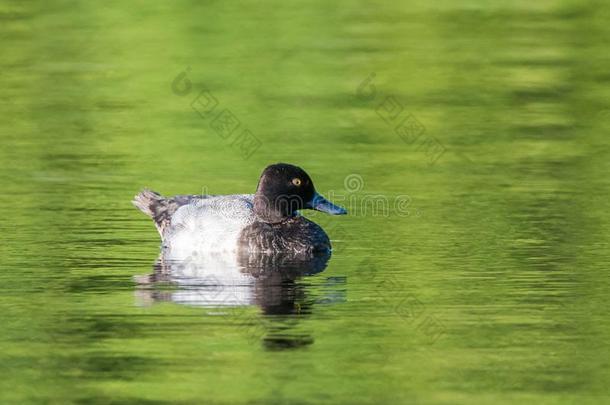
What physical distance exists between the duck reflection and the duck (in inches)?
4.8

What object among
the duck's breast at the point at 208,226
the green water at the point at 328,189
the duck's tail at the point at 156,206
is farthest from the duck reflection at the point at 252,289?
the duck's tail at the point at 156,206

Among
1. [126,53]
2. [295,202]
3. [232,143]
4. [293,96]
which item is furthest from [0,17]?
[295,202]

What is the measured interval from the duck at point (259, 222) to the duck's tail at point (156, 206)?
0.10 feet

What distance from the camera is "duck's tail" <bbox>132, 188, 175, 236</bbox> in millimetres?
15891

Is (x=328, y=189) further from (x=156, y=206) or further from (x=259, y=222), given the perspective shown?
(x=156, y=206)

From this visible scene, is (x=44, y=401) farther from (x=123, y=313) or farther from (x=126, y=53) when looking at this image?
(x=126, y=53)

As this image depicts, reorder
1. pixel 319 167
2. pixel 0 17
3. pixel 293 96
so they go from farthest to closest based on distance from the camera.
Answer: pixel 0 17
pixel 293 96
pixel 319 167

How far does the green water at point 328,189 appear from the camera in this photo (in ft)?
35.1

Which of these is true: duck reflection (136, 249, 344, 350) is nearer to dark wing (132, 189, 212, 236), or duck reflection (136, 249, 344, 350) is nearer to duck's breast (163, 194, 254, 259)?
duck's breast (163, 194, 254, 259)

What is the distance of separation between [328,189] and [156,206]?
2.44m

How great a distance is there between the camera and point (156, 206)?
52.7 feet

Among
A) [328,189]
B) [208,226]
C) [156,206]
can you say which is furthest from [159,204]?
[328,189]

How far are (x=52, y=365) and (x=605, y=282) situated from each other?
202 inches

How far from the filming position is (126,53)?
2709 centimetres
